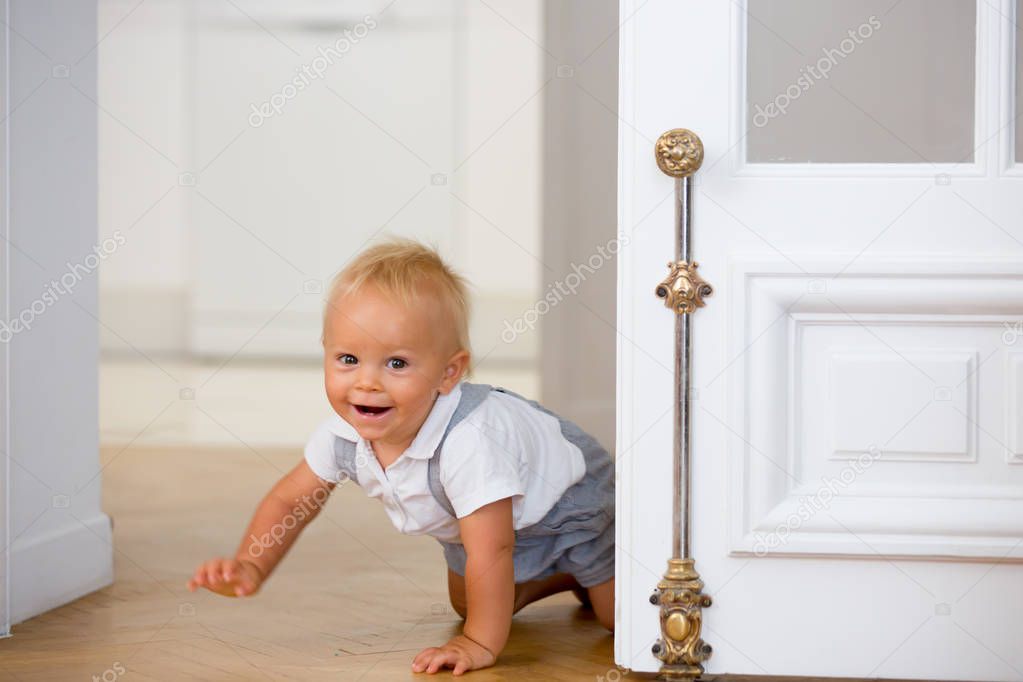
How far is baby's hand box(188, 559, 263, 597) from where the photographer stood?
5.32 feet

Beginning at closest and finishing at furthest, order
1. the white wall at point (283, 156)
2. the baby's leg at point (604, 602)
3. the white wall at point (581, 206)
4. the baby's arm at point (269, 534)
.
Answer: the baby's arm at point (269, 534), the baby's leg at point (604, 602), the white wall at point (581, 206), the white wall at point (283, 156)

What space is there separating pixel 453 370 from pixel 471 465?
14cm

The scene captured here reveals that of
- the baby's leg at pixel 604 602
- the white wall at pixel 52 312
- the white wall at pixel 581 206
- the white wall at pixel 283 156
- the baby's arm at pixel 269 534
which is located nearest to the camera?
the baby's arm at pixel 269 534

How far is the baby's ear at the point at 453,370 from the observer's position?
5.81ft

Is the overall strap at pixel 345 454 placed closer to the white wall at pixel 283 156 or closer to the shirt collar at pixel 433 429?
the shirt collar at pixel 433 429

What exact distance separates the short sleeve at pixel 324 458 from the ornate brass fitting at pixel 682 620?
55 cm

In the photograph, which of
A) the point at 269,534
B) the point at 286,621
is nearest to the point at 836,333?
the point at 269,534

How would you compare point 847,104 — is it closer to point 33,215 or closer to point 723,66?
point 723,66

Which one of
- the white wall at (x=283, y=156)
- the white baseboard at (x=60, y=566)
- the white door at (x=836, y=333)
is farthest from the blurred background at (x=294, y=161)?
the white door at (x=836, y=333)

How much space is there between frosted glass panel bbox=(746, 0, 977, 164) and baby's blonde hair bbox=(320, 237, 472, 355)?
1.50ft

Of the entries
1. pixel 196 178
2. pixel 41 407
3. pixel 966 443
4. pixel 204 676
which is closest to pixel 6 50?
pixel 41 407

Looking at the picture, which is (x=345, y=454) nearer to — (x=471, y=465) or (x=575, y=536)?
(x=471, y=465)

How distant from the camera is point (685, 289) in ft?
5.13

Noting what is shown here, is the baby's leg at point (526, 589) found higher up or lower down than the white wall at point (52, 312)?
lower down
